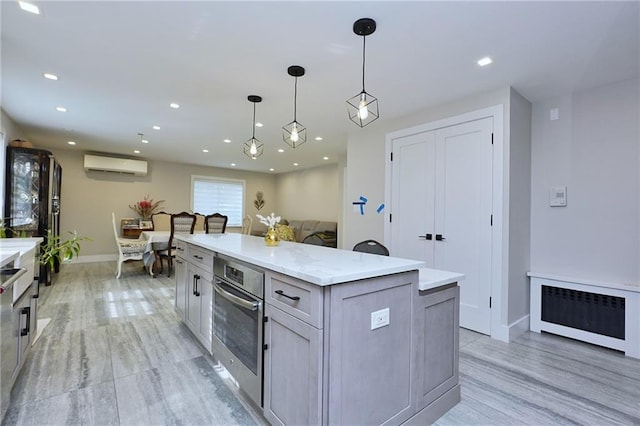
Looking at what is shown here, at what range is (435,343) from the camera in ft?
5.70

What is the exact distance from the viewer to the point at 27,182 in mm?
4543

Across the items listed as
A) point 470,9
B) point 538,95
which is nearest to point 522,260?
point 538,95

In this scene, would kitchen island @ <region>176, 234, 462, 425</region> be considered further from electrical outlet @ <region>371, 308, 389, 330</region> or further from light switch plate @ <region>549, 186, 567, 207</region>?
light switch plate @ <region>549, 186, 567, 207</region>

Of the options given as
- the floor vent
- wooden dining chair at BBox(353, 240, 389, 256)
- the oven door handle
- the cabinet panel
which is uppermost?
wooden dining chair at BBox(353, 240, 389, 256)

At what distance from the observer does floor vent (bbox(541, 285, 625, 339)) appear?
2773 millimetres

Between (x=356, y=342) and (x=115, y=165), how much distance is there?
24.8ft

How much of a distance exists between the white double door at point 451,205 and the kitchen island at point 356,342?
1563 millimetres

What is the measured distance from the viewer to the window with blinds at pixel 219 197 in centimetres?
866

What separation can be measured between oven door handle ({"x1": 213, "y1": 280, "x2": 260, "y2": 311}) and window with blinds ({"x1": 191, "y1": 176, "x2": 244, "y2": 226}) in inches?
276

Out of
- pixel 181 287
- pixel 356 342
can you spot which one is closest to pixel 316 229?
pixel 181 287

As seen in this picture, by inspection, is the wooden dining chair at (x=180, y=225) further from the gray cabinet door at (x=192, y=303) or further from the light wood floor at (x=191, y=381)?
the gray cabinet door at (x=192, y=303)

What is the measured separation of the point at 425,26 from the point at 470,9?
0.29 m

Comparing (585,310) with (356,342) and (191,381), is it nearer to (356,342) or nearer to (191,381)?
(356,342)

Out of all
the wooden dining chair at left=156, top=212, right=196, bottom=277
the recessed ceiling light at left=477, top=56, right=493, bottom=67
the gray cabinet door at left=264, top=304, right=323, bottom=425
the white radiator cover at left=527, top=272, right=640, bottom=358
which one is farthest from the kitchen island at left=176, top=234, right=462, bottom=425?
the wooden dining chair at left=156, top=212, right=196, bottom=277
